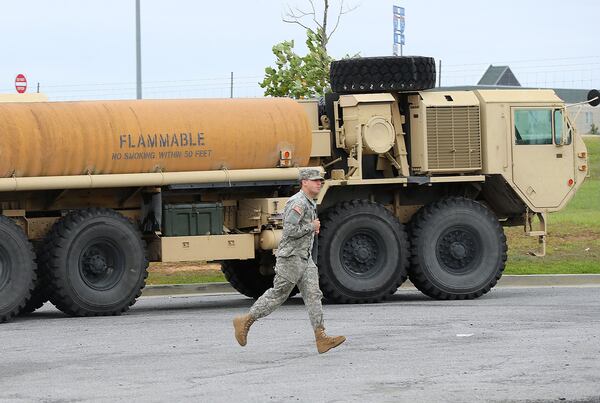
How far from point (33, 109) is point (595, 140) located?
47.4 metres

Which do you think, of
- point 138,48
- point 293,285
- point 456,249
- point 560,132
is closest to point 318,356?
point 293,285

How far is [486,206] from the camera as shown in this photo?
21.6 meters

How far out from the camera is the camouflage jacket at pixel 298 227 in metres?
13.9

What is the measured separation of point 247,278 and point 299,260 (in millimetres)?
7922

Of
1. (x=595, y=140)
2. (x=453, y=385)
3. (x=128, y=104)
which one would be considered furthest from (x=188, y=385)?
(x=595, y=140)

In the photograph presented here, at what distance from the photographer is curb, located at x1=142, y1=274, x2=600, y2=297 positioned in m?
22.9

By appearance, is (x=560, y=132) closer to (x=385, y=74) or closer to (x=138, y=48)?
(x=385, y=74)

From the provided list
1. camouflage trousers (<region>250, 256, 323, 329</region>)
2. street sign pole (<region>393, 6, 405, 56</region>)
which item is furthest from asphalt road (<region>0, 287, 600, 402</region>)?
street sign pole (<region>393, 6, 405, 56</region>)

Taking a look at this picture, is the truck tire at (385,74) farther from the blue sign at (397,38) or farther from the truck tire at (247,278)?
the blue sign at (397,38)

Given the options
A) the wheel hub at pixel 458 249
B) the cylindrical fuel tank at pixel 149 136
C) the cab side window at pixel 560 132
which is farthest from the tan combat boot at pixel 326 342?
the cab side window at pixel 560 132

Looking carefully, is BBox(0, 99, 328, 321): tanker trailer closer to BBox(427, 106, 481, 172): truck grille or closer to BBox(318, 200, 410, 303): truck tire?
BBox(318, 200, 410, 303): truck tire

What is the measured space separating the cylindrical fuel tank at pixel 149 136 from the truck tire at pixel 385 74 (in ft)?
3.89

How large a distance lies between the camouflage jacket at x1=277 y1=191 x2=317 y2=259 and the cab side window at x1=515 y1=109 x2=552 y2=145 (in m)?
7.97

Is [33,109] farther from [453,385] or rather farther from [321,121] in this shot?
[453,385]
